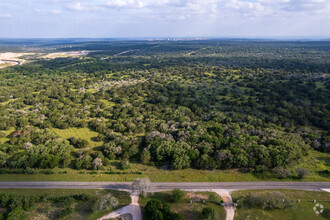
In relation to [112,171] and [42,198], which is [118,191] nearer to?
[112,171]

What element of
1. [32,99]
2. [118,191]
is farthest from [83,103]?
[118,191]

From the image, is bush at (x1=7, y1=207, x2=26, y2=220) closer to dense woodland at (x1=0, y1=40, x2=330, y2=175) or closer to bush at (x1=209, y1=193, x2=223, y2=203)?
dense woodland at (x1=0, y1=40, x2=330, y2=175)

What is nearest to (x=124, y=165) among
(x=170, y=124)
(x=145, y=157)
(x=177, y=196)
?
(x=145, y=157)

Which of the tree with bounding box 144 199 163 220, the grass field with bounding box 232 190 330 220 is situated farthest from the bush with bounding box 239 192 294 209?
the tree with bounding box 144 199 163 220

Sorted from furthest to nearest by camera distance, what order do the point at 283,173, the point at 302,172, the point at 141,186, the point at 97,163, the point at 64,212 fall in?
the point at 97,163, the point at 283,173, the point at 302,172, the point at 141,186, the point at 64,212

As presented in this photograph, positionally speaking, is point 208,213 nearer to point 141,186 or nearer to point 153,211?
point 153,211

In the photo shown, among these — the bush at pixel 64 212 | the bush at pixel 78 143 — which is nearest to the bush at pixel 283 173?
the bush at pixel 64 212
